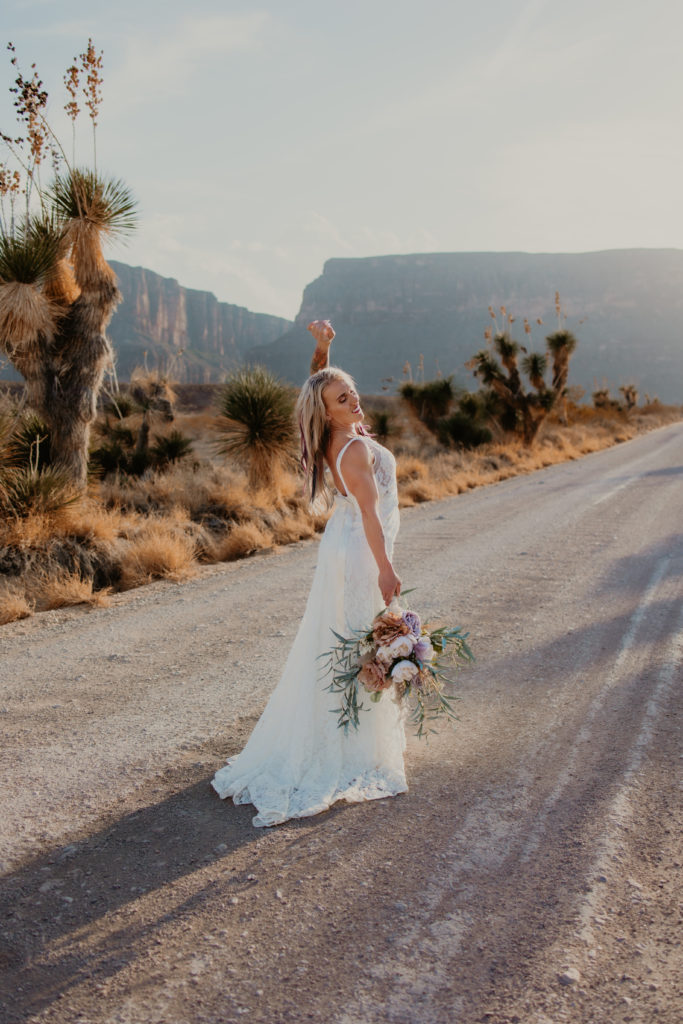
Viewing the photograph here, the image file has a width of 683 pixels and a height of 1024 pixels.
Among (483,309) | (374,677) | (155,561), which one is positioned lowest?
(155,561)

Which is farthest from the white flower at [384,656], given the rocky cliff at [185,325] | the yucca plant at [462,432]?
the rocky cliff at [185,325]

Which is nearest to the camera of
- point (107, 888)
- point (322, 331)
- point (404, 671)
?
point (107, 888)

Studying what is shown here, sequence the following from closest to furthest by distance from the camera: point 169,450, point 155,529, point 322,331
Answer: point 322,331
point 155,529
point 169,450

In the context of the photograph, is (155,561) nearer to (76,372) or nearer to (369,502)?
(76,372)

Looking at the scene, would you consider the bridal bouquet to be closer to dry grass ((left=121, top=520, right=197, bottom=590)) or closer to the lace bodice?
the lace bodice

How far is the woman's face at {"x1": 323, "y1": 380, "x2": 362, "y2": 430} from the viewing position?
3.29 meters

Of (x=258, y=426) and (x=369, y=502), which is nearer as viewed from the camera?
(x=369, y=502)

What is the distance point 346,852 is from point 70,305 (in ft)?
33.2

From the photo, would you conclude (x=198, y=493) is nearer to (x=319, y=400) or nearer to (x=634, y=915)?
(x=319, y=400)

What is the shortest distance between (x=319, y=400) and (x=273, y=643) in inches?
117

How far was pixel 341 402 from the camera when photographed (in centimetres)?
330

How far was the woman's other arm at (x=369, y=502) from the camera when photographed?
3297mm

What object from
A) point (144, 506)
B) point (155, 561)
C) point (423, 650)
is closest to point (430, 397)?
point (144, 506)

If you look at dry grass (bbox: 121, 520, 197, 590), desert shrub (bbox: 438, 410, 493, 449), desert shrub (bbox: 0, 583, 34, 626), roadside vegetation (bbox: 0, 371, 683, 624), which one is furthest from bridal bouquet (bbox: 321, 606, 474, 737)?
desert shrub (bbox: 438, 410, 493, 449)
